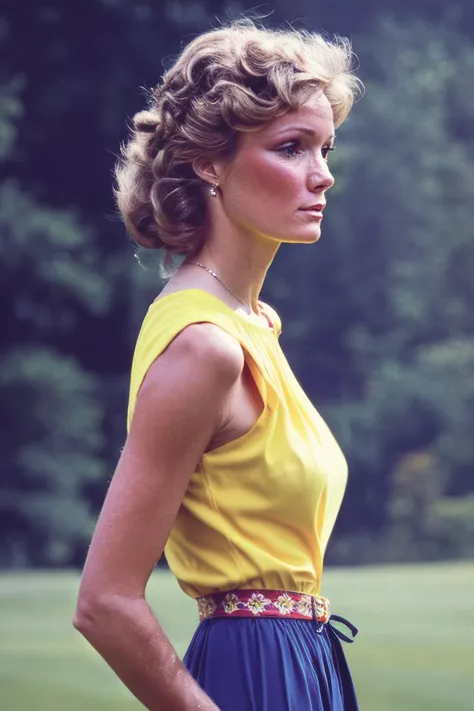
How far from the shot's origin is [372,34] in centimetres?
2048

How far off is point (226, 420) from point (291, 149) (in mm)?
345

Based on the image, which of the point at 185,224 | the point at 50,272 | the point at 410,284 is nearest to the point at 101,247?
the point at 50,272

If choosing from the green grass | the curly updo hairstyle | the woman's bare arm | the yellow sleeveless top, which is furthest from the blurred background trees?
the woman's bare arm

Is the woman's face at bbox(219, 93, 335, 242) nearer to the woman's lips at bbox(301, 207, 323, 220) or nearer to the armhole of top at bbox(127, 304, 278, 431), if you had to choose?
the woman's lips at bbox(301, 207, 323, 220)

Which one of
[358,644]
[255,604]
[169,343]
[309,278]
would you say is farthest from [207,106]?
[309,278]

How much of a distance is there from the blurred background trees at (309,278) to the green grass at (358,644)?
624cm

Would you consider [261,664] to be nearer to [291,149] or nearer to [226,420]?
[226,420]

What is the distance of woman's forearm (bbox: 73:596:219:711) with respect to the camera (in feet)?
3.86

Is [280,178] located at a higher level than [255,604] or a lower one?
higher

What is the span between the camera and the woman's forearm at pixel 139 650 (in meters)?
1.18

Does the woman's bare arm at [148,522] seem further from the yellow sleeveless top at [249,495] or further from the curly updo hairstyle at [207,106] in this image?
the curly updo hairstyle at [207,106]

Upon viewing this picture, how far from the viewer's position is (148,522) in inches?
46.6

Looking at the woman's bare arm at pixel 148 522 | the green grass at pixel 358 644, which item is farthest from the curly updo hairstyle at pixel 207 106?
the green grass at pixel 358 644

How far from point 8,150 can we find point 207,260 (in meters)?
15.1
